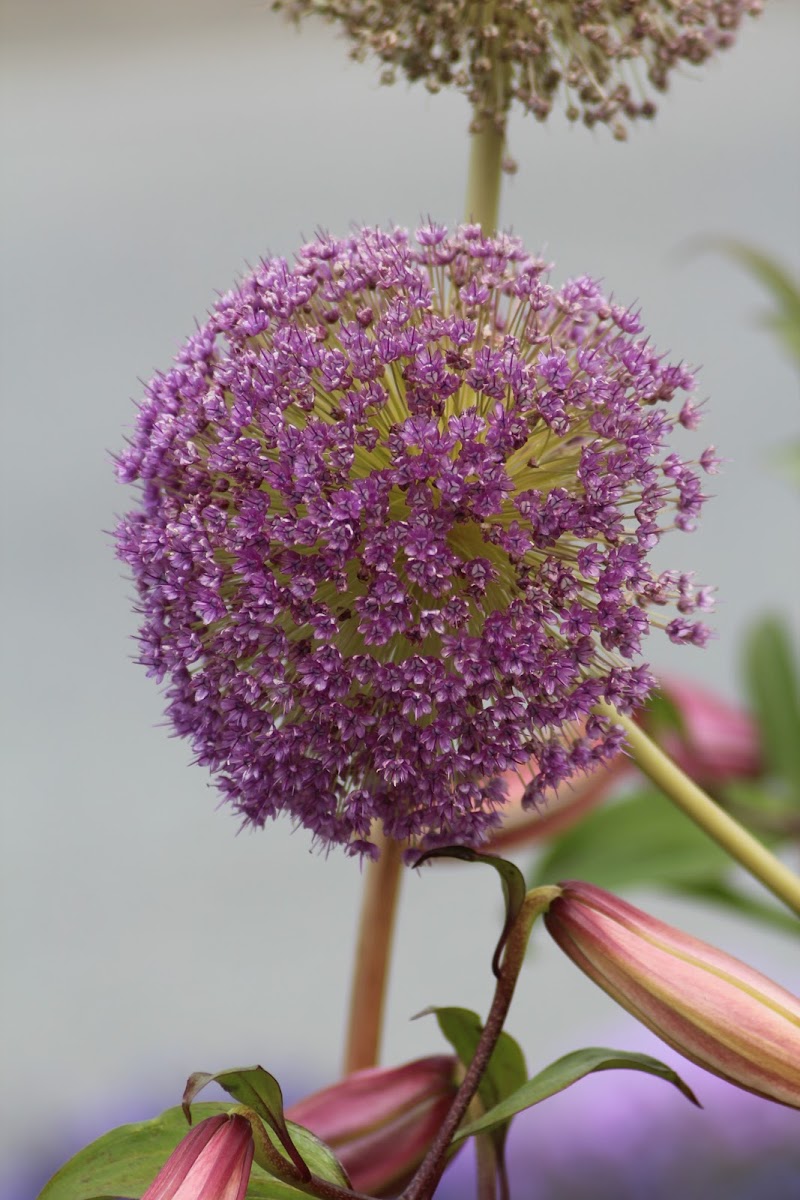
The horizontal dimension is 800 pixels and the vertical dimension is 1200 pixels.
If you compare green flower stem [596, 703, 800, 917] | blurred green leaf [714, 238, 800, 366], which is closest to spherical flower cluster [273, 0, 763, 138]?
green flower stem [596, 703, 800, 917]

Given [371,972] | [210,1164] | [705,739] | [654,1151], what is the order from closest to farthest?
1. [210,1164]
2. [371,972]
3. [654,1151]
4. [705,739]

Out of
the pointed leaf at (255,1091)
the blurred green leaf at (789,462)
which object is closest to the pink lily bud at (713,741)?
the blurred green leaf at (789,462)

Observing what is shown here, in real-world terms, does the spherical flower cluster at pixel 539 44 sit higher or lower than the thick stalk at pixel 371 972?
higher

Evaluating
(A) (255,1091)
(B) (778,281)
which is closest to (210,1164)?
(A) (255,1091)

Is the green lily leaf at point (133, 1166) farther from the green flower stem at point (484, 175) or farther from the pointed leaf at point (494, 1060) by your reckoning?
the green flower stem at point (484, 175)

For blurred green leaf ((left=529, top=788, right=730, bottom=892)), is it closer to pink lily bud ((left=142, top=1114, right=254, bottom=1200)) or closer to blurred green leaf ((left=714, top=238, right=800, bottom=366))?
blurred green leaf ((left=714, top=238, right=800, bottom=366))

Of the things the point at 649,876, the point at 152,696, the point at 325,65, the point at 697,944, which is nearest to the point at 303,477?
the point at 697,944

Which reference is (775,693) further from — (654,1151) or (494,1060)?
(494,1060)
